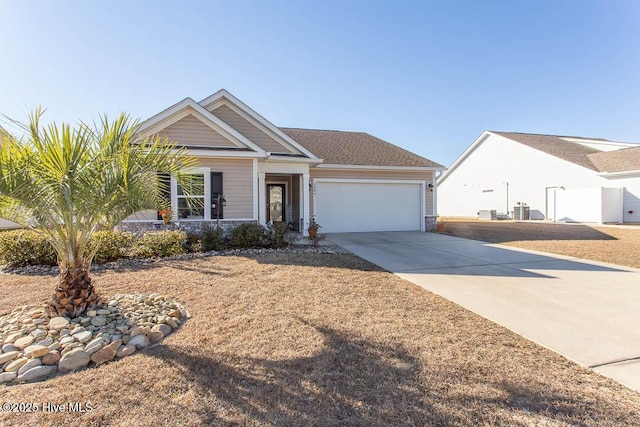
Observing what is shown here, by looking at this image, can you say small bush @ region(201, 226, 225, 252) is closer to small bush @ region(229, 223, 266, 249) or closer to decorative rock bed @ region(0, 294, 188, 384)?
small bush @ region(229, 223, 266, 249)

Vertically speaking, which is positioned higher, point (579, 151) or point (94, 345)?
point (579, 151)

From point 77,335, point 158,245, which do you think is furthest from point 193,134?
point 77,335

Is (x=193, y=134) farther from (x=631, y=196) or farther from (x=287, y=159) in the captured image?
(x=631, y=196)

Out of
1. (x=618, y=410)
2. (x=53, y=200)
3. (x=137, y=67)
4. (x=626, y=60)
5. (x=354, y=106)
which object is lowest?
(x=618, y=410)

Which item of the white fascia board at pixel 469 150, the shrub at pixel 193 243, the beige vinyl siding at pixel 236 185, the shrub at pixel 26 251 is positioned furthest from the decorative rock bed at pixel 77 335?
the white fascia board at pixel 469 150

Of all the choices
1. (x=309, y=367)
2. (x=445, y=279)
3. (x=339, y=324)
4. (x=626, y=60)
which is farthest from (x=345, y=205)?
(x=626, y=60)

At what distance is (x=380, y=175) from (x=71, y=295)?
12.9 meters

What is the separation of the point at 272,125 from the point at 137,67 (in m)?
4.99

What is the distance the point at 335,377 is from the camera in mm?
2797

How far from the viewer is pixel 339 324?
13.1 feet

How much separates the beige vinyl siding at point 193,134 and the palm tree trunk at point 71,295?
758cm

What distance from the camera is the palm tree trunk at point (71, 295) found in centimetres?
386

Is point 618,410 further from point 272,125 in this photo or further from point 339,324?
point 272,125

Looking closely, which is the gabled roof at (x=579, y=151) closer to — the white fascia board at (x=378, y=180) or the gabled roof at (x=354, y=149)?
the gabled roof at (x=354, y=149)
